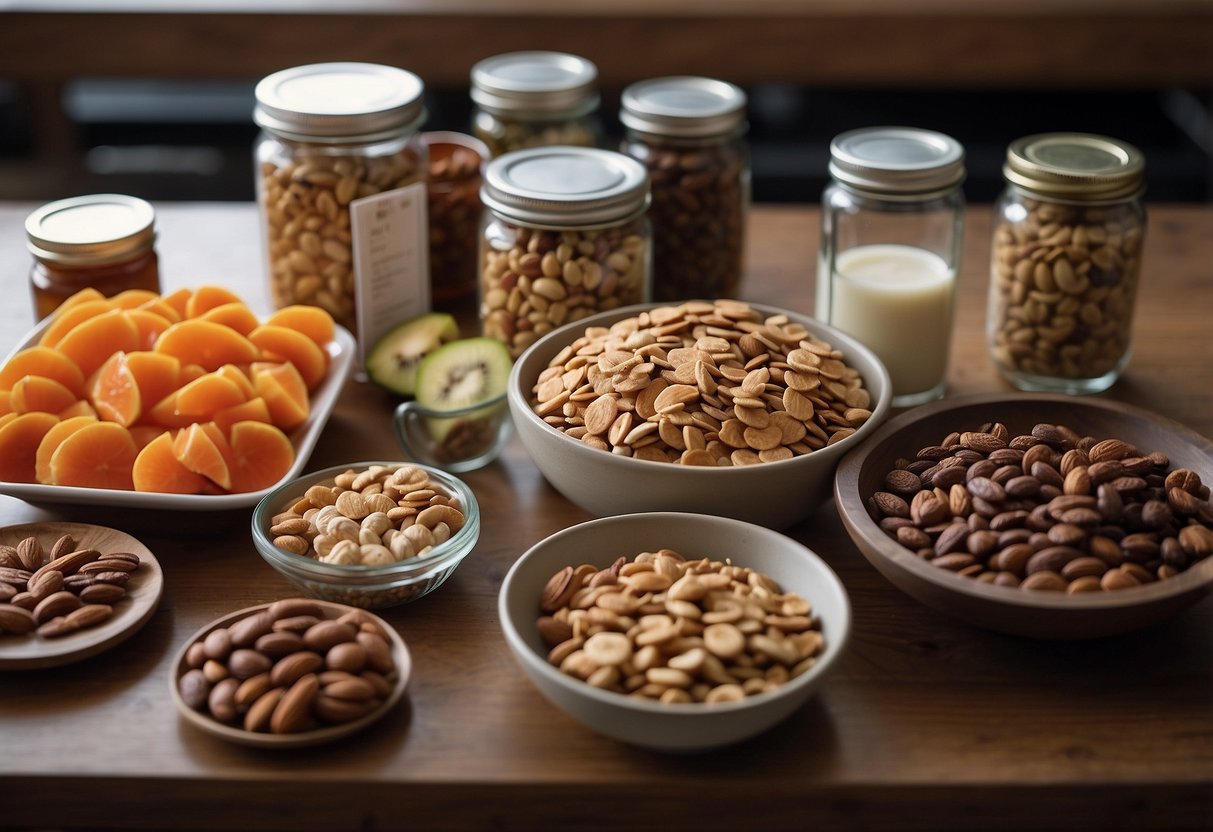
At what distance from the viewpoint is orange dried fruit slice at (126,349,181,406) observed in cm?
122

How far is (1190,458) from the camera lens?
1.15 m

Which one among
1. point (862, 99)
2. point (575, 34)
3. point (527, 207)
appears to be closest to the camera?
point (527, 207)

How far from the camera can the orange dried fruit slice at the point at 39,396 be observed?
1.21 m

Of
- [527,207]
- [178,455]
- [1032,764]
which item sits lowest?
[1032,764]

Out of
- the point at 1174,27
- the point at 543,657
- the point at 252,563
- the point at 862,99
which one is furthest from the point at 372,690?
the point at 862,99

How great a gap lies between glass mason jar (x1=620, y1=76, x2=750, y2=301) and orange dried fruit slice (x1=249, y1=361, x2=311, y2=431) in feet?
1.61

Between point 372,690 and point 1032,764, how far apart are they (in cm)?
50

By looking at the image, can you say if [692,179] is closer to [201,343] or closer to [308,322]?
[308,322]

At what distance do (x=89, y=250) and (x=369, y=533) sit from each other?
0.58 m

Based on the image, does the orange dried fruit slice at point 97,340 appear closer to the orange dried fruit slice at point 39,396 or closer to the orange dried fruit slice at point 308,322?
the orange dried fruit slice at point 39,396

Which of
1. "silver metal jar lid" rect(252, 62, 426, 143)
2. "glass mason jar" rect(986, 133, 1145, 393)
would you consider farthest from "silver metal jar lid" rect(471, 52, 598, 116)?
"glass mason jar" rect(986, 133, 1145, 393)

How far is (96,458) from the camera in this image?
1.17 metres

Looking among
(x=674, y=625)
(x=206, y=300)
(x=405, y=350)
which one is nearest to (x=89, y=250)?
(x=206, y=300)

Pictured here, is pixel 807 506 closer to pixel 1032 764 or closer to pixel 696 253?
pixel 1032 764
